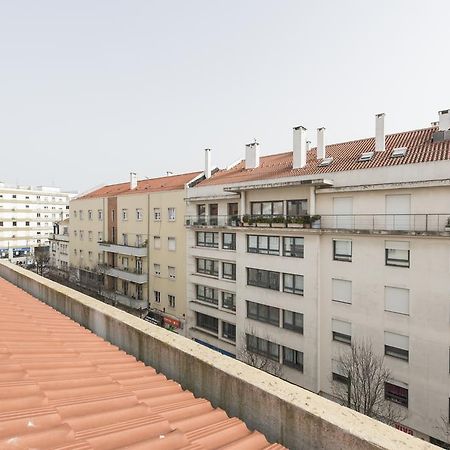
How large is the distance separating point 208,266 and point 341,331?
38.2 feet

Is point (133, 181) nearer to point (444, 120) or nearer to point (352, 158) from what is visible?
point (352, 158)

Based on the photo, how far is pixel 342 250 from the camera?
17.9 m

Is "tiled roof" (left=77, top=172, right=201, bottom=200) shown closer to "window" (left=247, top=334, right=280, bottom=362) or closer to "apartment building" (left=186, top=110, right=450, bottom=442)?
"apartment building" (left=186, top=110, right=450, bottom=442)

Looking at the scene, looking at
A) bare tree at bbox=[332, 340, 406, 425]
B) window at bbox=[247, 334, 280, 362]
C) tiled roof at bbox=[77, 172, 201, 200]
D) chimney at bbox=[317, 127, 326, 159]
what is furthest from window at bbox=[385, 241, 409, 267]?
tiled roof at bbox=[77, 172, 201, 200]

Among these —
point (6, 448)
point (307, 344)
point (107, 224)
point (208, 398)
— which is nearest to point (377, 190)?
point (307, 344)

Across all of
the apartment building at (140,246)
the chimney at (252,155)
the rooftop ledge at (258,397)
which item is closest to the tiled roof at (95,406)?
the rooftop ledge at (258,397)

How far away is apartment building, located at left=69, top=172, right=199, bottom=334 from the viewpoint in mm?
28922

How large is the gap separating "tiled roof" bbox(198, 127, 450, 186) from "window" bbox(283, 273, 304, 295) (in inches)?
253

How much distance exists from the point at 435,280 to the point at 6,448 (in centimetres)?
1683

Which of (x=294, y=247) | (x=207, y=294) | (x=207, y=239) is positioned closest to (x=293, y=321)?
(x=294, y=247)

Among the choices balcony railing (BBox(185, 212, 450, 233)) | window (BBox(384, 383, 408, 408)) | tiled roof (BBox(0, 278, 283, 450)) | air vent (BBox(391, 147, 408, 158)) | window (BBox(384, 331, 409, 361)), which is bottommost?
window (BBox(384, 383, 408, 408))

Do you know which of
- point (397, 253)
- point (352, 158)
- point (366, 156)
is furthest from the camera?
point (352, 158)

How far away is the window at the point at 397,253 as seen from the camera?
51.7 feet

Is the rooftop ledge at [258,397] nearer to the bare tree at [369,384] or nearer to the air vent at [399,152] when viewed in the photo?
the bare tree at [369,384]
